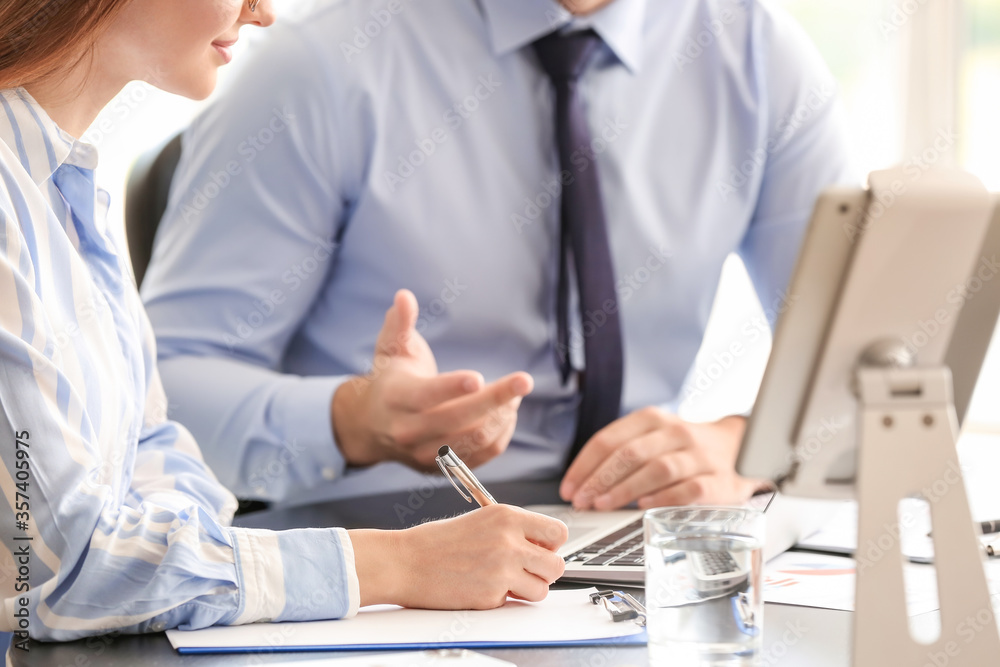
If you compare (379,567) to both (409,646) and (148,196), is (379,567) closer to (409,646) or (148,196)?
(409,646)

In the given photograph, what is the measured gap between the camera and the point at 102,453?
2.71ft

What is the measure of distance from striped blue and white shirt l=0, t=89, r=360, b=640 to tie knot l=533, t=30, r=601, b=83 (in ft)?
2.64

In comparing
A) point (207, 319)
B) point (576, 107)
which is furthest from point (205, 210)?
point (576, 107)

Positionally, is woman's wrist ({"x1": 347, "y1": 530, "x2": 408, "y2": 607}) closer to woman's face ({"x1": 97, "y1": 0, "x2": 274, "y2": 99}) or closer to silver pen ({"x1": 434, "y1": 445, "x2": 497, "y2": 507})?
silver pen ({"x1": 434, "y1": 445, "x2": 497, "y2": 507})

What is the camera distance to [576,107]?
144 centimetres

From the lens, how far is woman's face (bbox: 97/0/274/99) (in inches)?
33.5

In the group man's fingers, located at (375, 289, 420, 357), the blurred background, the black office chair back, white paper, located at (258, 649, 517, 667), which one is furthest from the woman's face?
the blurred background

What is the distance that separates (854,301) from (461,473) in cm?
37

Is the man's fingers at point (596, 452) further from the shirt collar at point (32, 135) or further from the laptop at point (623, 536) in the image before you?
the shirt collar at point (32, 135)

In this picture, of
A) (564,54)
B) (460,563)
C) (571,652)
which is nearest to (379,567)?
(460,563)

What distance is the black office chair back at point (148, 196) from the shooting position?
5.13 feet

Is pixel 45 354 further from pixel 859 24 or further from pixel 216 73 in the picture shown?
pixel 859 24

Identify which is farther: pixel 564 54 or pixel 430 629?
pixel 564 54

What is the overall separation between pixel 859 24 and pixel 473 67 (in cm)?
170
